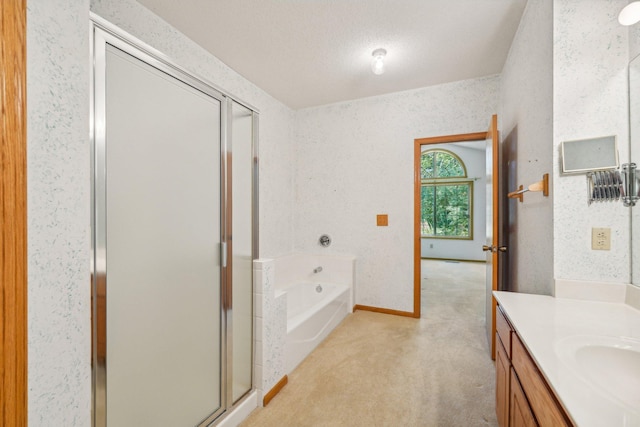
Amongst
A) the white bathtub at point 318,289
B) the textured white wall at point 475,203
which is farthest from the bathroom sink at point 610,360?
the textured white wall at point 475,203

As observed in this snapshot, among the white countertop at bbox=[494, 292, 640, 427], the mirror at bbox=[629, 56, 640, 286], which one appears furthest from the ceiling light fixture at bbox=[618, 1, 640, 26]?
the white countertop at bbox=[494, 292, 640, 427]

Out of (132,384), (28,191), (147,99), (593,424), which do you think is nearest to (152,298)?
(132,384)

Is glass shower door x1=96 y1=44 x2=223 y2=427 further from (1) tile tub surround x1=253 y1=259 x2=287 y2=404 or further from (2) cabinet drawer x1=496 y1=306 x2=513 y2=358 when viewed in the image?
(2) cabinet drawer x1=496 y1=306 x2=513 y2=358

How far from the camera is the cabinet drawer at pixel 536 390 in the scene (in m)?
0.68

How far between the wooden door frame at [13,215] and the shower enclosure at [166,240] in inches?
9.0

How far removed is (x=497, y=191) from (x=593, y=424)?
190 cm

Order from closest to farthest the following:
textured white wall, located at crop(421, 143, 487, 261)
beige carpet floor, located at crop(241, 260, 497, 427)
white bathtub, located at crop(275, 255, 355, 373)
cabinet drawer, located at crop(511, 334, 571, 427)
→ cabinet drawer, located at crop(511, 334, 571, 427) < beige carpet floor, located at crop(241, 260, 497, 427) < white bathtub, located at crop(275, 255, 355, 373) < textured white wall, located at crop(421, 143, 487, 261)

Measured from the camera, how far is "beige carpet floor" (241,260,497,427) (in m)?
1.66

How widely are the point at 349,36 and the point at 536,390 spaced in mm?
2351

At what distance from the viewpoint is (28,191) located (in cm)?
74

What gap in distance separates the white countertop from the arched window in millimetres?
6286

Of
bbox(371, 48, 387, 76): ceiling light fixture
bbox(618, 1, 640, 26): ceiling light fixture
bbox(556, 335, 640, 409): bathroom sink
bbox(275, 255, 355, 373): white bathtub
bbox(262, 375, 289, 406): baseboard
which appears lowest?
bbox(262, 375, 289, 406): baseboard

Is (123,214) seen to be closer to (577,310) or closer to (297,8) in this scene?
(297,8)

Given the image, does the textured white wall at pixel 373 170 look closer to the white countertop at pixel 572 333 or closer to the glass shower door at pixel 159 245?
the white countertop at pixel 572 333
